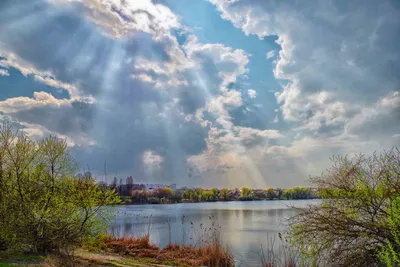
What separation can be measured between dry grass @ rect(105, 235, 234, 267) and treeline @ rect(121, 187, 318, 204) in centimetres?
8518

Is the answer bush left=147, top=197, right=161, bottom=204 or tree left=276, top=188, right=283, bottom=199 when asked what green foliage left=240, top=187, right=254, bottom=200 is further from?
bush left=147, top=197, right=161, bottom=204

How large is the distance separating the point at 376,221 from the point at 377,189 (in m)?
0.96

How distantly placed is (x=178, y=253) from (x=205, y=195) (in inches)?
4558

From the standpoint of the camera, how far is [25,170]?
13.4 m

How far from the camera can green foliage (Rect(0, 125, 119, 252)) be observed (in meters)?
12.4

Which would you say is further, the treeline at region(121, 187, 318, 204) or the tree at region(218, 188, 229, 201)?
the tree at region(218, 188, 229, 201)

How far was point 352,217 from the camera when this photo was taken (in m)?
9.62

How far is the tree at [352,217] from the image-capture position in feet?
30.2

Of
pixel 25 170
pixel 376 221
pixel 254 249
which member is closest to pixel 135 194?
pixel 254 249

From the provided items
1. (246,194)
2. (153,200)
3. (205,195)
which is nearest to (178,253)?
(153,200)

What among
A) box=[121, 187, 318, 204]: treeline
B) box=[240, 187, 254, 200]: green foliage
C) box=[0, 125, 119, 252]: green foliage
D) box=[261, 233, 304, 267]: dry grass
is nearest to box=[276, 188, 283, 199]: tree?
box=[121, 187, 318, 204]: treeline

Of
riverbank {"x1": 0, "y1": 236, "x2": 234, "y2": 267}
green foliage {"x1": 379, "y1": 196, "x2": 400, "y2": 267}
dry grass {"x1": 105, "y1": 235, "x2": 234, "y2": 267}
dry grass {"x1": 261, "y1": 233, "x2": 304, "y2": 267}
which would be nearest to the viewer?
green foliage {"x1": 379, "y1": 196, "x2": 400, "y2": 267}

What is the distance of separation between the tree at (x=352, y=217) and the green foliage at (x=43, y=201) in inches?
307

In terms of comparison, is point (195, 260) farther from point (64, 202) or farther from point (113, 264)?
point (64, 202)
